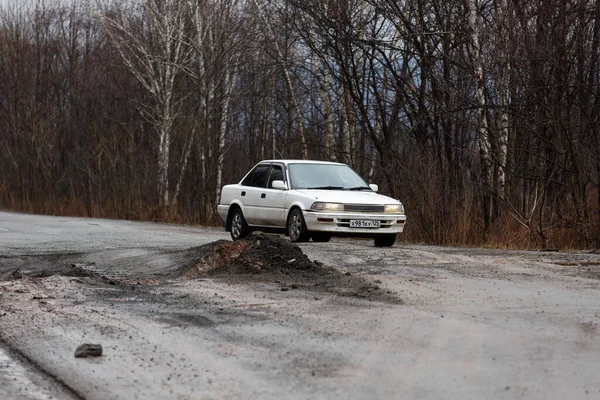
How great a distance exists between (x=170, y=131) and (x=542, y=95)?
2372 cm

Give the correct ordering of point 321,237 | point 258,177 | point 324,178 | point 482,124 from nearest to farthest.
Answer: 1. point 321,237
2. point 324,178
3. point 258,177
4. point 482,124

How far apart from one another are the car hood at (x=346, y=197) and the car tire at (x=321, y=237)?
1.87ft

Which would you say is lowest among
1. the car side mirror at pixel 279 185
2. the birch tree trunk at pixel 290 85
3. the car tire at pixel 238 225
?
the car tire at pixel 238 225

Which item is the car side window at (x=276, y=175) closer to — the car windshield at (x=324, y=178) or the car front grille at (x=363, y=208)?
the car windshield at (x=324, y=178)

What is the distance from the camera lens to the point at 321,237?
19.7 meters

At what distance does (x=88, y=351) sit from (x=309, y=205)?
11410 mm

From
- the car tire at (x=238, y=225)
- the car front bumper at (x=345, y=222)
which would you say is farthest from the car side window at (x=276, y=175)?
the car front bumper at (x=345, y=222)

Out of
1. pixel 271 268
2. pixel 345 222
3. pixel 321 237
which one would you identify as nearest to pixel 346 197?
pixel 345 222

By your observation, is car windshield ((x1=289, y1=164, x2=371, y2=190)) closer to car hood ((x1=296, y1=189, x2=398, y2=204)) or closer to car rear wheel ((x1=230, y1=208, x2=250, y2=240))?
car hood ((x1=296, y1=189, x2=398, y2=204))

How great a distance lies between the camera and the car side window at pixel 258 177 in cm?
2077

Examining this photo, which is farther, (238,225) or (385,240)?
(238,225)

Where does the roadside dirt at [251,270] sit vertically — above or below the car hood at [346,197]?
below

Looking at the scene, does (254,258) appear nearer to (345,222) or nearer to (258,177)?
(345,222)

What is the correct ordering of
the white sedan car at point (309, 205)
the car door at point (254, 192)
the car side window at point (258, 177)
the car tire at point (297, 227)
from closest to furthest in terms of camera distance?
the white sedan car at point (309, 205) < the car tire at point (297, 227) < the car door at point (254, 192) < the car side window at point (258, 177)
